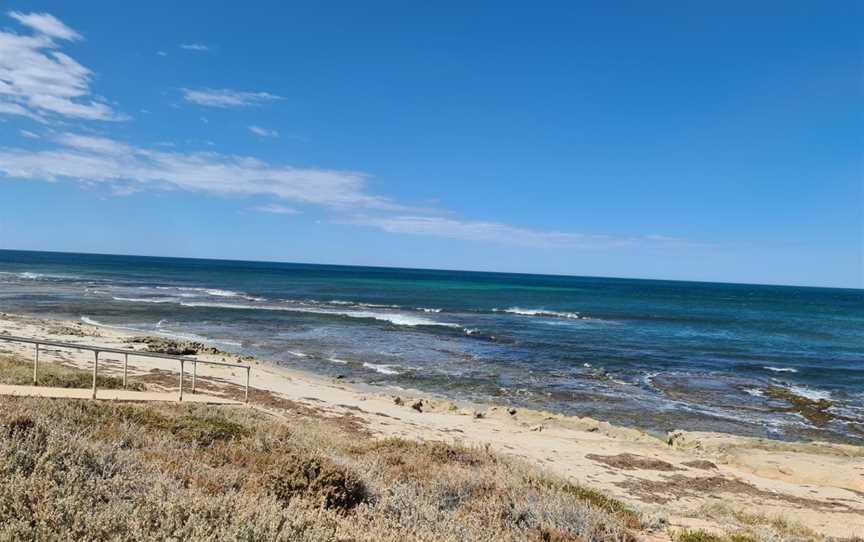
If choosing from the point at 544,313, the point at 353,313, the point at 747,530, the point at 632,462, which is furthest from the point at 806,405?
the point at 544,313

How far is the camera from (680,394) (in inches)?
934

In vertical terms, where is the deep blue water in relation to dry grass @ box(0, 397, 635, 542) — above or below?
below

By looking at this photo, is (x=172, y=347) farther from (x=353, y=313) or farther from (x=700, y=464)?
(x=353, y=313)

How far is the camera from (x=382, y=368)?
26.6m

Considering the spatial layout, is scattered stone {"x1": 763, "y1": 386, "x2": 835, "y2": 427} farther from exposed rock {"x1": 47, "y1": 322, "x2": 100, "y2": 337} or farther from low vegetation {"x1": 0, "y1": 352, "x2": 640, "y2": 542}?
exposed rock {"x1": 47, "y1": 322, "x2": 100, "y2": 337}

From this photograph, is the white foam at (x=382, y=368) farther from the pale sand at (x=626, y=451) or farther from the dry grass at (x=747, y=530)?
the dry grass at (x=747, y=530)

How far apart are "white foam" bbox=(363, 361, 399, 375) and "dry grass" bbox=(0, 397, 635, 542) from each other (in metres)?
16.3

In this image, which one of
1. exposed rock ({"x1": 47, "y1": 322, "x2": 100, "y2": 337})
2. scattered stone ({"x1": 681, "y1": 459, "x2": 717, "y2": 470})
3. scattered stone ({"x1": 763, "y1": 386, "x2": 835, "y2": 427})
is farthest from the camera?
exposed rock ({"x1": 47, "y1": 322, "x2": 100, "y2": 337})

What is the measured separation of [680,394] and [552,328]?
72.2 feet

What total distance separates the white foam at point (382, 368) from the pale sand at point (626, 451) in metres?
3.56

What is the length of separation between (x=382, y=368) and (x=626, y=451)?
45.9 feet

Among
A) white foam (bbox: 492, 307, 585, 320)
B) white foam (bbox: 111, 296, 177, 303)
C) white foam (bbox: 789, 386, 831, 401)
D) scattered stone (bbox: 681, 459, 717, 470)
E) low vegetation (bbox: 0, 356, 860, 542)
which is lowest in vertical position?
scattered stone (bbox: 681, 459, 717, 470)

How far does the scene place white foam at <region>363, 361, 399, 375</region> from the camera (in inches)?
1014

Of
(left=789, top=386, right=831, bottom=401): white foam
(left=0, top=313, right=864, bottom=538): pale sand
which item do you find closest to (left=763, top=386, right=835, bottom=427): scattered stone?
(left=789, top=386, right=831, bottom=401): white foam
